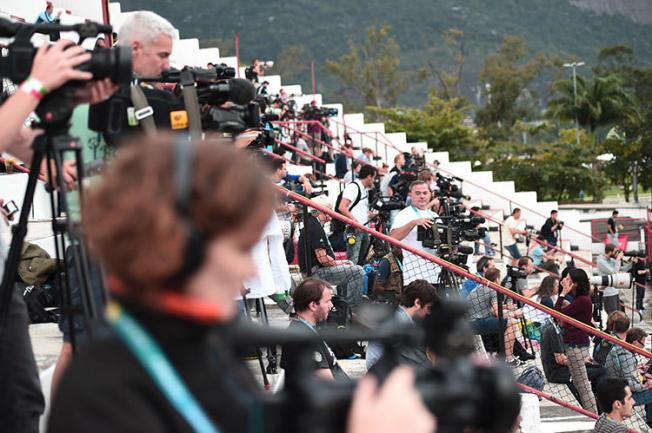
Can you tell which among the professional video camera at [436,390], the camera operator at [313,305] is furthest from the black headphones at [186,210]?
the camera operator at [313,305]

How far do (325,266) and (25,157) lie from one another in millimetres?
4775

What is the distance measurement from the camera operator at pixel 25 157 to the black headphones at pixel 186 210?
4.06 feet

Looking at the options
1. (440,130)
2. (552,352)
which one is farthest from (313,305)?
(440,130)

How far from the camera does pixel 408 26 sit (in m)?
141

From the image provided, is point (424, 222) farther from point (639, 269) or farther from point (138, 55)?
point (639, 269)

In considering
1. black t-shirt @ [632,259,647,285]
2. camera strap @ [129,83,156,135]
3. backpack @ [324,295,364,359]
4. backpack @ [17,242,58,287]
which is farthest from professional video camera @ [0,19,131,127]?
black t-shirt @ [632,259,647,285]

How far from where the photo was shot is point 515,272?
31.4 feet

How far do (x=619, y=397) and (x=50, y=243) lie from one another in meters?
4.01

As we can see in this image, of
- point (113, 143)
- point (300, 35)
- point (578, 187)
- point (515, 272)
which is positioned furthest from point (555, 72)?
point (113, 143)

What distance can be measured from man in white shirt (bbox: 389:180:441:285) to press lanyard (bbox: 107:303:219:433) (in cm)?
595

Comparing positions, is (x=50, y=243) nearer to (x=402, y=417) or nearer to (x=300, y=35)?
(x=402, y=417)

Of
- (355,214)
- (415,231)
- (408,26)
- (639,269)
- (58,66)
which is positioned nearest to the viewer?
(58,66)

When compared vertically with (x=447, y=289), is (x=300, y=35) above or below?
below

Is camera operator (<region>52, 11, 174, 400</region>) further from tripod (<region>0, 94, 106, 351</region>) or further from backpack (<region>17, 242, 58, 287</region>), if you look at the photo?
backpack (<region>17, 242, 58, 287</region>)
